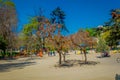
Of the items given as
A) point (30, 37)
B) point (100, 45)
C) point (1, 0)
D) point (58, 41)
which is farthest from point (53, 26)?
point (30, 37)

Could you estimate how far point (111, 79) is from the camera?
58.4ft

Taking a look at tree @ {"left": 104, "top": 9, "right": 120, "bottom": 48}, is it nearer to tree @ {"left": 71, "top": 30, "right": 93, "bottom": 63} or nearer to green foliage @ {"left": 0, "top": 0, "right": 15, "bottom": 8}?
tree @ {"left": 71, "top": 30, "right": 93, "bottom": 63}

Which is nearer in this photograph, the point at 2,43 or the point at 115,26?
the point at 115,26

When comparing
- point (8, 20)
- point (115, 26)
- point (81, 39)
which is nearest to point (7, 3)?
point (8, 20)

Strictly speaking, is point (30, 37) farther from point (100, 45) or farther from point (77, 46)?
point (77, 46)

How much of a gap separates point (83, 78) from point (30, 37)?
173 ft

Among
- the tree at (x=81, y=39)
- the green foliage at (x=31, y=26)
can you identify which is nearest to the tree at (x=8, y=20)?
the green foliage at (x=31, y=26)

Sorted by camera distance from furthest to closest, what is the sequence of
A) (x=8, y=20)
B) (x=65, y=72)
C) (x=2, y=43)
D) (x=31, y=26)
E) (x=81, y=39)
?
1. (x=31, y=26)
2. (x=2, y=43)
3. (x=8, y=20)
4. (x=81, y=39)
5. (x=65, y=72)

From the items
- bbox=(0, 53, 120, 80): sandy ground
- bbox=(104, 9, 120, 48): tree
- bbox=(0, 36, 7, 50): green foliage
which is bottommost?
bbox=(0, 53, 120, 80): sandy ground

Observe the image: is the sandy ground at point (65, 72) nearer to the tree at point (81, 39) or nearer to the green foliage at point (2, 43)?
the tree at point (81, 39)

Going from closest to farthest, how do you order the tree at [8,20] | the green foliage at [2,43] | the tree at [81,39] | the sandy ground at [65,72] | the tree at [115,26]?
the tree at [115,26] → the sandy ground at [65,72] → the tree at [81,39] → the tree at [8,20] → the green foliage at [2,43]

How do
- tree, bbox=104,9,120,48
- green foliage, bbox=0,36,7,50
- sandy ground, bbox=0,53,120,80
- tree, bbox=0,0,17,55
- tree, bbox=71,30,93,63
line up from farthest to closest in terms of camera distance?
green foliage, bbox=0,36,7,50 < tree, bbox=0,0,17,55 < tree, bbox=71,30,93,63 < sandy ground, bbox=0,53,120,80 < tree, bbox=104,9,120,48

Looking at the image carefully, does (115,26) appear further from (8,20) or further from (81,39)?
(8,20)

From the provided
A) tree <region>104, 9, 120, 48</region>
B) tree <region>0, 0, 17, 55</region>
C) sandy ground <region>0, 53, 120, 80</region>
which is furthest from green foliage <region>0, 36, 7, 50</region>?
tree <region>104, 9, 120, 48</region>
